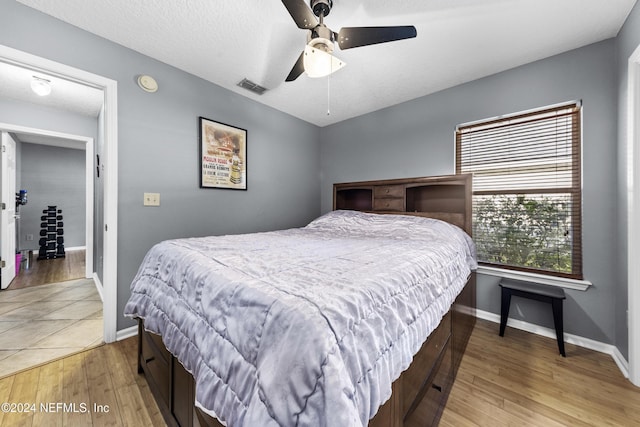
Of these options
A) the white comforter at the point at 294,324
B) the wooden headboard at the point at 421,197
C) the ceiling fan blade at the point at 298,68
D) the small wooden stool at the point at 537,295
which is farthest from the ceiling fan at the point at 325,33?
the small wooden stool at the point at 537,295

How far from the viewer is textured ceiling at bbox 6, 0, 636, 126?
1.68 metres

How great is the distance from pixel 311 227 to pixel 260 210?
0.72m

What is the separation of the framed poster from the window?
248 centimetres

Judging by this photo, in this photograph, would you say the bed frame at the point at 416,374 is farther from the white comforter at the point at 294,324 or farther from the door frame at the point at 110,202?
the door frame at the point at 110,202

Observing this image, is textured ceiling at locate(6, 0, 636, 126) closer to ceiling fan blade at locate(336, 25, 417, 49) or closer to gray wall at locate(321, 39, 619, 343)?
gray wall at locate(321, 39, 619, 343)

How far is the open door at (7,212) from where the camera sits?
3.01 meters

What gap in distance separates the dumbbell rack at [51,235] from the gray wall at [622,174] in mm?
8264

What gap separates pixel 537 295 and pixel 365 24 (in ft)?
8.41

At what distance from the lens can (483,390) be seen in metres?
1.54

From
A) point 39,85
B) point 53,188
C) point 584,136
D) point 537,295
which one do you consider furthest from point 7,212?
point 584,136

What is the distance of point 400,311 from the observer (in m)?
0.89

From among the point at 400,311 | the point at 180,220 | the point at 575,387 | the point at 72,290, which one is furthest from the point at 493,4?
the point at 72,290

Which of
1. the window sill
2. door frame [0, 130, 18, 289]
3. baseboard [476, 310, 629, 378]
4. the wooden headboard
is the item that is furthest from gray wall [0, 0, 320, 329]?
baseboard [476, 310, 629, 378]

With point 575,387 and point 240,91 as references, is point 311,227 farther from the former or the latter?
point 575,387
